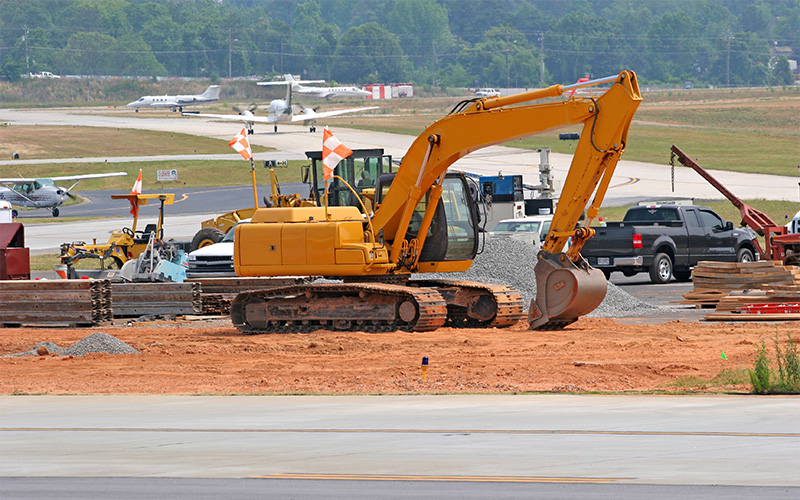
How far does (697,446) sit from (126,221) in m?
49.2

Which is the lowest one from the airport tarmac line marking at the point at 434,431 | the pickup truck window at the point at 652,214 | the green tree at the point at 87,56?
the airport tarmac line marking at the point at 434,431

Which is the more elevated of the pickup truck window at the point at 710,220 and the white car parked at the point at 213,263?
the pickup truck window at the point at 710,220

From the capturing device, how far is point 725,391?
13.7 meters

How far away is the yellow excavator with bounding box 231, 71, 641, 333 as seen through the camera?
19.3 meters

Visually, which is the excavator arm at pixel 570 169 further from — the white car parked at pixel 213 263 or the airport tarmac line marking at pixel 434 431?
the white car parked at pixel 213 263

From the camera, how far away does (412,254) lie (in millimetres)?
20891

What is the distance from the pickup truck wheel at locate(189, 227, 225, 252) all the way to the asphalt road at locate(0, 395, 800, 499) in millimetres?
21993

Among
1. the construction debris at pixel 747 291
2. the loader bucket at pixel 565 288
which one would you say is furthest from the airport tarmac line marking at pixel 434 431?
the construction debris at pixel 747 291

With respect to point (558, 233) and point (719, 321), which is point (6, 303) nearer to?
point (558, 233)

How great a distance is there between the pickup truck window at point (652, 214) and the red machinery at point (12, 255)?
16.2m

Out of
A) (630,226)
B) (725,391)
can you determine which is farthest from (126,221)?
(725,391)

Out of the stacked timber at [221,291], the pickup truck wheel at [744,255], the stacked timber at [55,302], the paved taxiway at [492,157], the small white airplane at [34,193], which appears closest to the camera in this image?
the stacked timber at [55,302]

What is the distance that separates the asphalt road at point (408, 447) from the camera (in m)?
8.71

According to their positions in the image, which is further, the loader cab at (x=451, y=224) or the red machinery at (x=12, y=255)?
the red machinery at (x=12, y=255)
